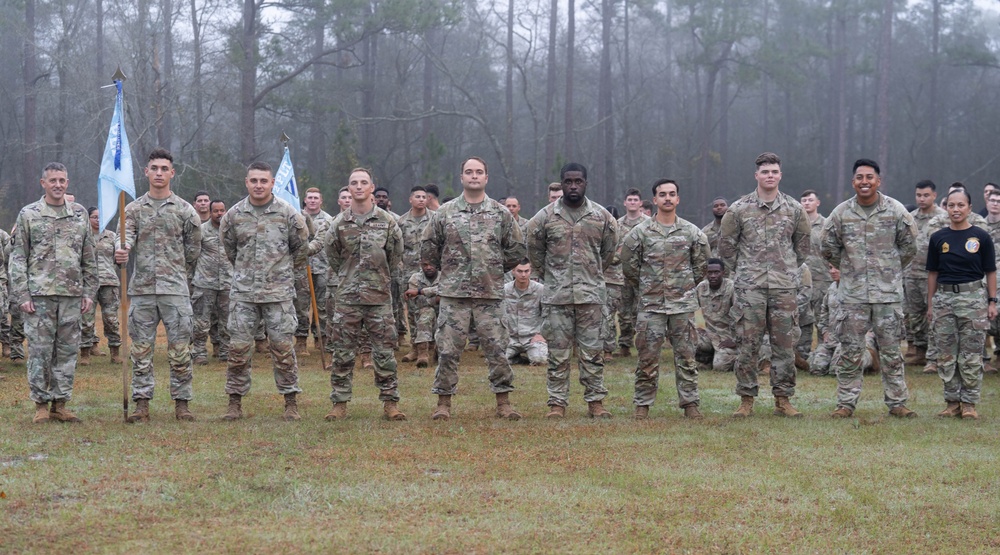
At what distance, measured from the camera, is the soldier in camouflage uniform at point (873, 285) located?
31.8 feet

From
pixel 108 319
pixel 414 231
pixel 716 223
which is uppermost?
pixel 716 223

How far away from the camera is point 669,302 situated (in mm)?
9680

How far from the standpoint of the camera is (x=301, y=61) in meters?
34.4

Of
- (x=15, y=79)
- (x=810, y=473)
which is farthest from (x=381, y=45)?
(x=810, y=473)

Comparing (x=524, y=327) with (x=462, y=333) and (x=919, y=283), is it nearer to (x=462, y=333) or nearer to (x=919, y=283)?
(x=462, y=333)

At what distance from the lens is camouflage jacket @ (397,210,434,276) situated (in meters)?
14.8

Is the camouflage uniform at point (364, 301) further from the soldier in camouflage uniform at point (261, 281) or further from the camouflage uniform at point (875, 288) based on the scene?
the camouflage uniform at point (875, 288)

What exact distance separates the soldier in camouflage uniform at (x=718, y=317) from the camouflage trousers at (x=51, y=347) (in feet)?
26.1

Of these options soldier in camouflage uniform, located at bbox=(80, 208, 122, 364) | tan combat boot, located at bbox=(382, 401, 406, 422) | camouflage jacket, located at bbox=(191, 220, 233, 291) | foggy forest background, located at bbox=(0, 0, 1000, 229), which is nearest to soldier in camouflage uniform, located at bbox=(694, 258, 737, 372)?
tan combat boot, located at bbox=(382, 401, 406, 422)

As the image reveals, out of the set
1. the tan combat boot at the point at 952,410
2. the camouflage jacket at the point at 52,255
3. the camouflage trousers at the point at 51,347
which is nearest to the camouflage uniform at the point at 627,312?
the tan combat boot at the point at 952,410

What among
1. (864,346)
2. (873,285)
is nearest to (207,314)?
(864,346)

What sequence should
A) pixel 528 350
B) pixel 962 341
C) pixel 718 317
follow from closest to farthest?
pixel 962 341
pixel 718 317
pixel 528 350

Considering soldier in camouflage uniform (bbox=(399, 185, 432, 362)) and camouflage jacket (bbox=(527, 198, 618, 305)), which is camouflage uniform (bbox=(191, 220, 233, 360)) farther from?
camouflage jacket (bbox=(527, 198, 618, 305))

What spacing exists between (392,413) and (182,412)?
6.42ft
